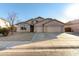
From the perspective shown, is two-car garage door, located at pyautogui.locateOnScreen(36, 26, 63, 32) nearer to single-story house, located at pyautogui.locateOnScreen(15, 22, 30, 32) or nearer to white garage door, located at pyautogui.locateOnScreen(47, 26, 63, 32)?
white garage door, located at pyautogui.locateOnScreen(47, 26, 63, 32)

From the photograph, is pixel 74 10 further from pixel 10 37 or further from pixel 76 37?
pixel 10 37

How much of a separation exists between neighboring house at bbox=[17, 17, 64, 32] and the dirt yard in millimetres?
100

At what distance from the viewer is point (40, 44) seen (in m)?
3.36

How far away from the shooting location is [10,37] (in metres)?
3.43

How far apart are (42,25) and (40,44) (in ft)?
1.30

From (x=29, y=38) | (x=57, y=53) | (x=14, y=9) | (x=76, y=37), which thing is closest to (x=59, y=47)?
(x=57, y=53)

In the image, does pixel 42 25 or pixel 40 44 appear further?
pixel 42 25

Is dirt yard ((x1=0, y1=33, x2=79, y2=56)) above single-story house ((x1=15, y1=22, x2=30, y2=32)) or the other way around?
the other way around

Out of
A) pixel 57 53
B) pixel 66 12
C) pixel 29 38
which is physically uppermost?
pixel 66 12

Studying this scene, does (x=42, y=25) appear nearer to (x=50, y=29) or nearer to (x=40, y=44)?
(x=50, y=29)

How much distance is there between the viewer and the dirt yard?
332cm

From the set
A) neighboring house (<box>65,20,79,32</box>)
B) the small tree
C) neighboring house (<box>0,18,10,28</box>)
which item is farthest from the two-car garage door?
Answer: neighboring house (<box>0,18,10,28</box>)

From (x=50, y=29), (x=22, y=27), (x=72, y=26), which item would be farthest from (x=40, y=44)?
(x=72, y=26)

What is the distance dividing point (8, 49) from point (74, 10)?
1511mm
